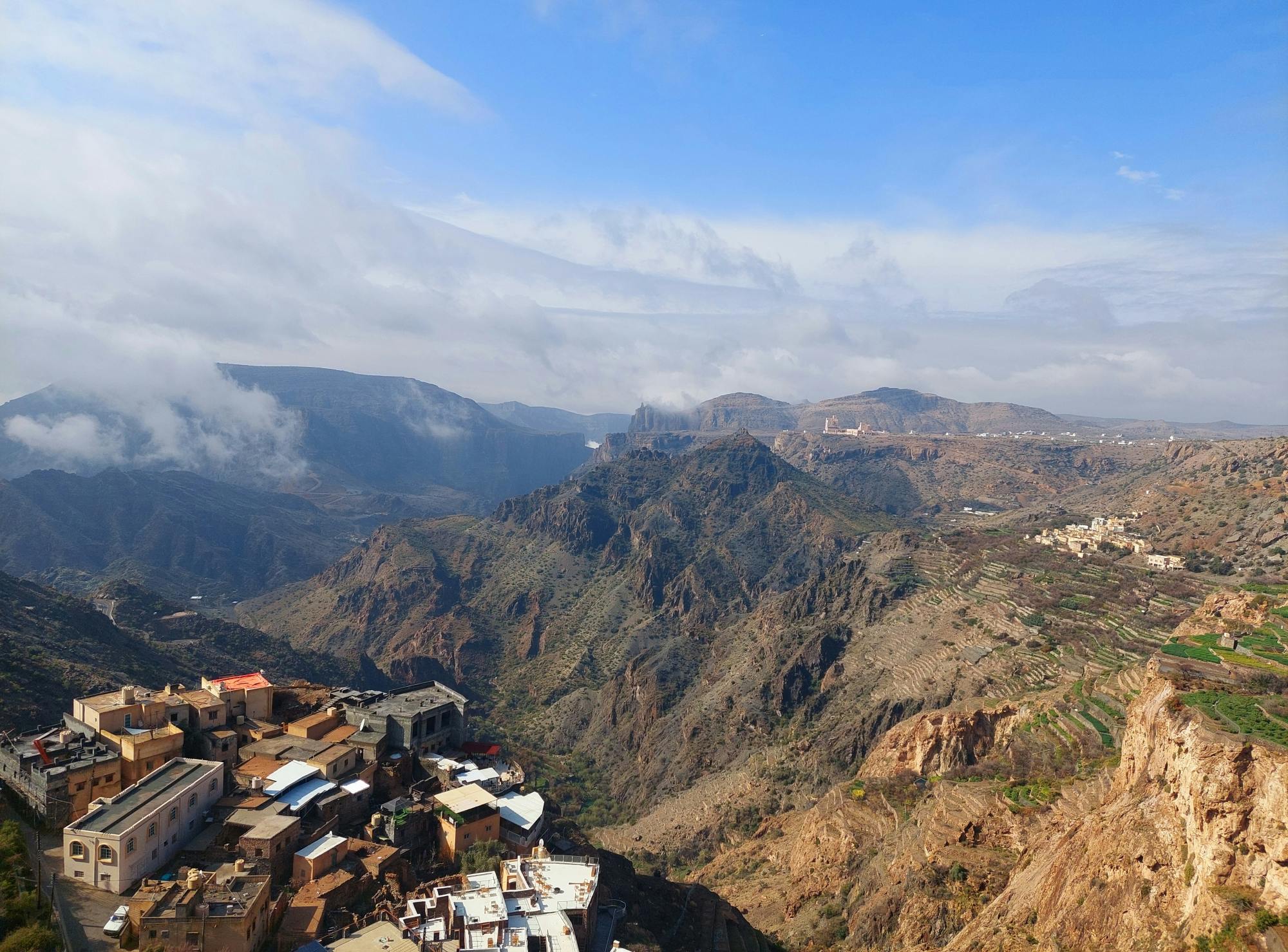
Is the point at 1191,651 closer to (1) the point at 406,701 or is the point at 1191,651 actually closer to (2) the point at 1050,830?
(2) the point at 1050,830

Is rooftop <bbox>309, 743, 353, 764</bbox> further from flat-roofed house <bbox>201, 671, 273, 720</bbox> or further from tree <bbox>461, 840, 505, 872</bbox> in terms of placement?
tree <bbox>461, 840, 505, 872</bbox>

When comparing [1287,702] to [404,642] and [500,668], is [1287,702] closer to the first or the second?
[500,668]

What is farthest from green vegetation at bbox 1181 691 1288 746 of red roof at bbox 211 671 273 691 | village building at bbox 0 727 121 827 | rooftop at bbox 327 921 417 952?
red roof at bbox 211 671 273 691

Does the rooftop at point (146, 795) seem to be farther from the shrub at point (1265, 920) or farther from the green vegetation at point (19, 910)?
the shrub at point (1265, 920)

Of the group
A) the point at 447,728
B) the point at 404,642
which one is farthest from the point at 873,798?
the point at 404,642

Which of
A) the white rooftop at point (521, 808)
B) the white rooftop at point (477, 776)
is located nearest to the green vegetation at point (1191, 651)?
the white rooftop at point (521, 808)
